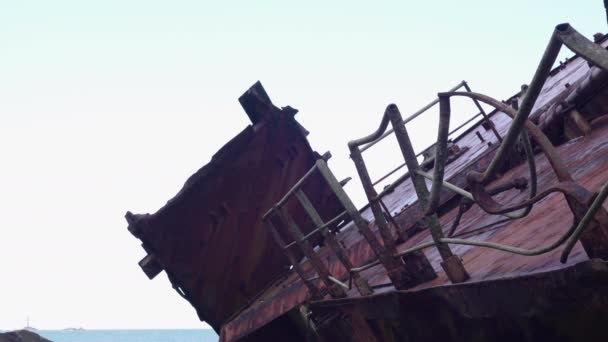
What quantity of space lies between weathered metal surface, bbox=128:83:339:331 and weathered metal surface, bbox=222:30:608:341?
579mm

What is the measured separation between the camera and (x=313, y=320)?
4855 millimetres

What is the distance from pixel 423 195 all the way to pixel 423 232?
259cm

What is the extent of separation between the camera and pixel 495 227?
11.8 ft

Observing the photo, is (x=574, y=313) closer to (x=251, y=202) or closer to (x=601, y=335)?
(x=601, y=335)

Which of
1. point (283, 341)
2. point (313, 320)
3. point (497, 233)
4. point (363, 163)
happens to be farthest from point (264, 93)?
point (497, 233)

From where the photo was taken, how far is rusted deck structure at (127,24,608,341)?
77.8 inches

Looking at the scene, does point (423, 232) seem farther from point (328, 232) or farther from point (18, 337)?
point (18, 337)

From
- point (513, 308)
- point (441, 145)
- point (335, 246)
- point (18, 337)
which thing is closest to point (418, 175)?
point (441, 145)

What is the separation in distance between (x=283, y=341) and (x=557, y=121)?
4.11 metres

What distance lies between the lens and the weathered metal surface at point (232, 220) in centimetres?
712

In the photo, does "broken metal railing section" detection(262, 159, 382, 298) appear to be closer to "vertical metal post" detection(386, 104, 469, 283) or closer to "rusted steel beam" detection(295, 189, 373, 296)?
"rusted steel beam" detection(295, 189, 373, 296)

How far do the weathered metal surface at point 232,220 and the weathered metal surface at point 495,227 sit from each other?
0.58 meters

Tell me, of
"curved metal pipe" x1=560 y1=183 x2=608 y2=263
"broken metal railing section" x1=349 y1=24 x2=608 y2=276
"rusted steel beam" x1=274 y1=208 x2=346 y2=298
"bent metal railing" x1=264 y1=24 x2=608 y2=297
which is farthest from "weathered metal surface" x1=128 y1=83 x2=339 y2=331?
"curved metal pipe" x1=560 y1=183 x2=608 y2=263

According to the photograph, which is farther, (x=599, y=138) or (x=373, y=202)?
(x=599, y=138)
